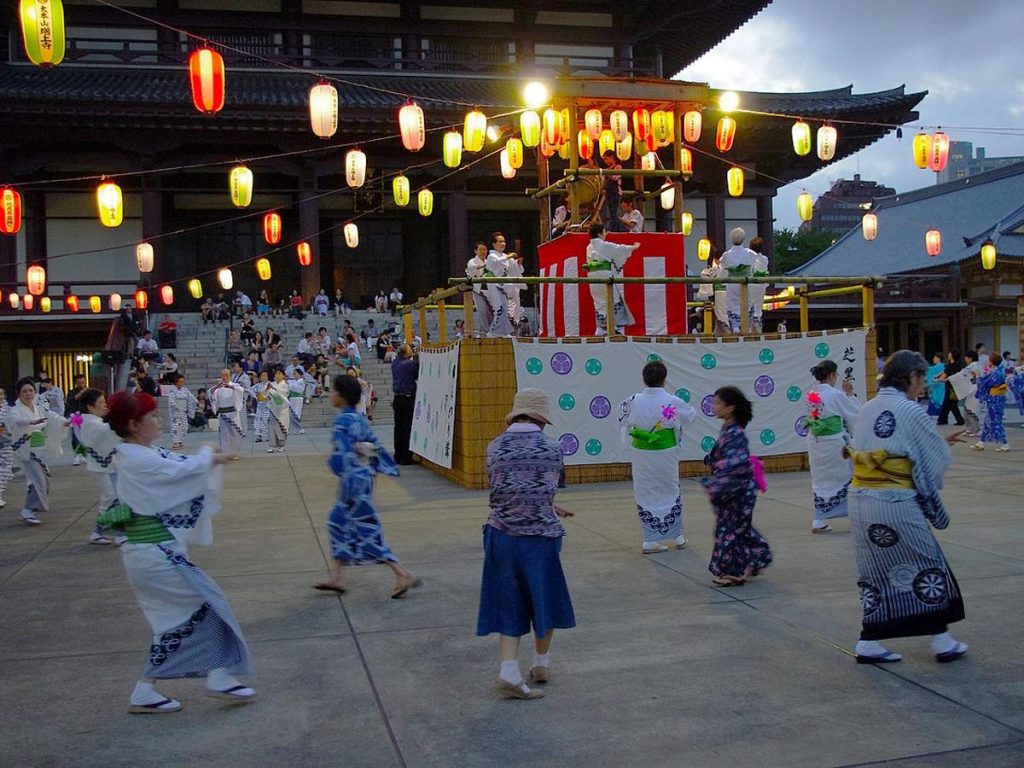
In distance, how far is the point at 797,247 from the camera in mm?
55125

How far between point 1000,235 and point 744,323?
2032 cm

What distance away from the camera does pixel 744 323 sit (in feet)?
38.9

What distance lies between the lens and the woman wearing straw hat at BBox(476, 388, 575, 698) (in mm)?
4258

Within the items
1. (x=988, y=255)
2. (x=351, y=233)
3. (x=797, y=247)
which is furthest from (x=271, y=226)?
(x=797, y=247)

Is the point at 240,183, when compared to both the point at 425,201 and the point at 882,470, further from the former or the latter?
the point at 882,470

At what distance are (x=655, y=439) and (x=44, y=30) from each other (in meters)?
9.75

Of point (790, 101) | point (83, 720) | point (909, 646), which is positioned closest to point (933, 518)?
point (909, 646)

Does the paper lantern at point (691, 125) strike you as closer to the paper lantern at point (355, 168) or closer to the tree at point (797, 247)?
the paper lantern at point (355, 168)

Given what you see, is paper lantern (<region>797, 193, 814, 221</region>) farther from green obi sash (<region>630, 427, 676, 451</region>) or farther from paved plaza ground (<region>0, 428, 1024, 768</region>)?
green obi sash (<region>630, 427, 676, 451</region>)

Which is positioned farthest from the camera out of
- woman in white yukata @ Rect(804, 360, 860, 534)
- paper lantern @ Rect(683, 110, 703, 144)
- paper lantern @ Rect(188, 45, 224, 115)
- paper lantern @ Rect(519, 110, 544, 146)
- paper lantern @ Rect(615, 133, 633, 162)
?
paper lantern @ Rect(683, 110, 703, 144)

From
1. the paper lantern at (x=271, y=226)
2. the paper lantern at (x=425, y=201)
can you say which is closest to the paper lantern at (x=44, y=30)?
the paper lantern at (x=425, y=201)

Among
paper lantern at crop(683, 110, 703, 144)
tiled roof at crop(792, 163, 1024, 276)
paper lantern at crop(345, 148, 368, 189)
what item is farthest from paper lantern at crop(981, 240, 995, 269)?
paper lantern at crop(345, 148, 368, 189)

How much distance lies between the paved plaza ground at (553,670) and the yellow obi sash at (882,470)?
855 millimetres

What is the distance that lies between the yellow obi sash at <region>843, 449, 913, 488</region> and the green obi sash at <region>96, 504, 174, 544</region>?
3203 mm
